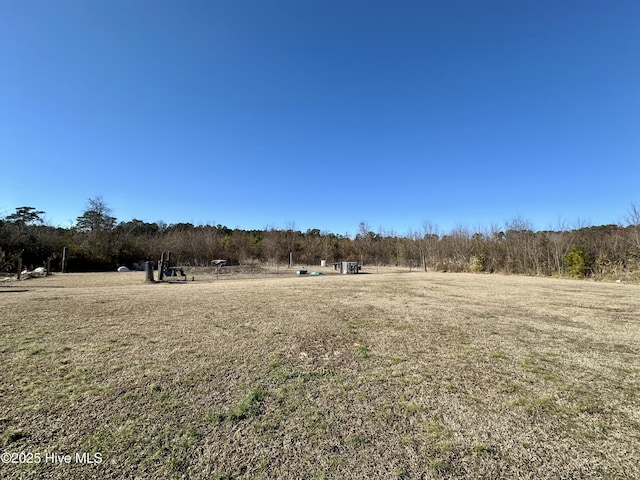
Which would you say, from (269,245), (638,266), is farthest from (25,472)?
(269,245)

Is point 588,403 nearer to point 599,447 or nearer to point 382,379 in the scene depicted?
point 599,447

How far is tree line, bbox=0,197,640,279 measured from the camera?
14.2 m

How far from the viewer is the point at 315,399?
2250 mm

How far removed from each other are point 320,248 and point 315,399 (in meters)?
26.6

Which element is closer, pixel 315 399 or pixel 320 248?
pixel 315 399

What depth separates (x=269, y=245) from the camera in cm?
2720

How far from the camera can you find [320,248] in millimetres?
A: 28859

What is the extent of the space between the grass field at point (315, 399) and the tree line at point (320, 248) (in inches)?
526

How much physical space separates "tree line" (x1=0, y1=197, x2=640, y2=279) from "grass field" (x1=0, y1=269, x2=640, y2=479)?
1337cm

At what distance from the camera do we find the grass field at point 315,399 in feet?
5.16

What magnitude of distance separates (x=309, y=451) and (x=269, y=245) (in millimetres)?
25994

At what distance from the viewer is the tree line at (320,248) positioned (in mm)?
14203

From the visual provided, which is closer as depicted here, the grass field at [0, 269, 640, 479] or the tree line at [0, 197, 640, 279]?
the grass field at [0, 269, 640, 479]

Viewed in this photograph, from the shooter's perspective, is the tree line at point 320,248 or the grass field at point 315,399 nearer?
the grass field at point 315,399
